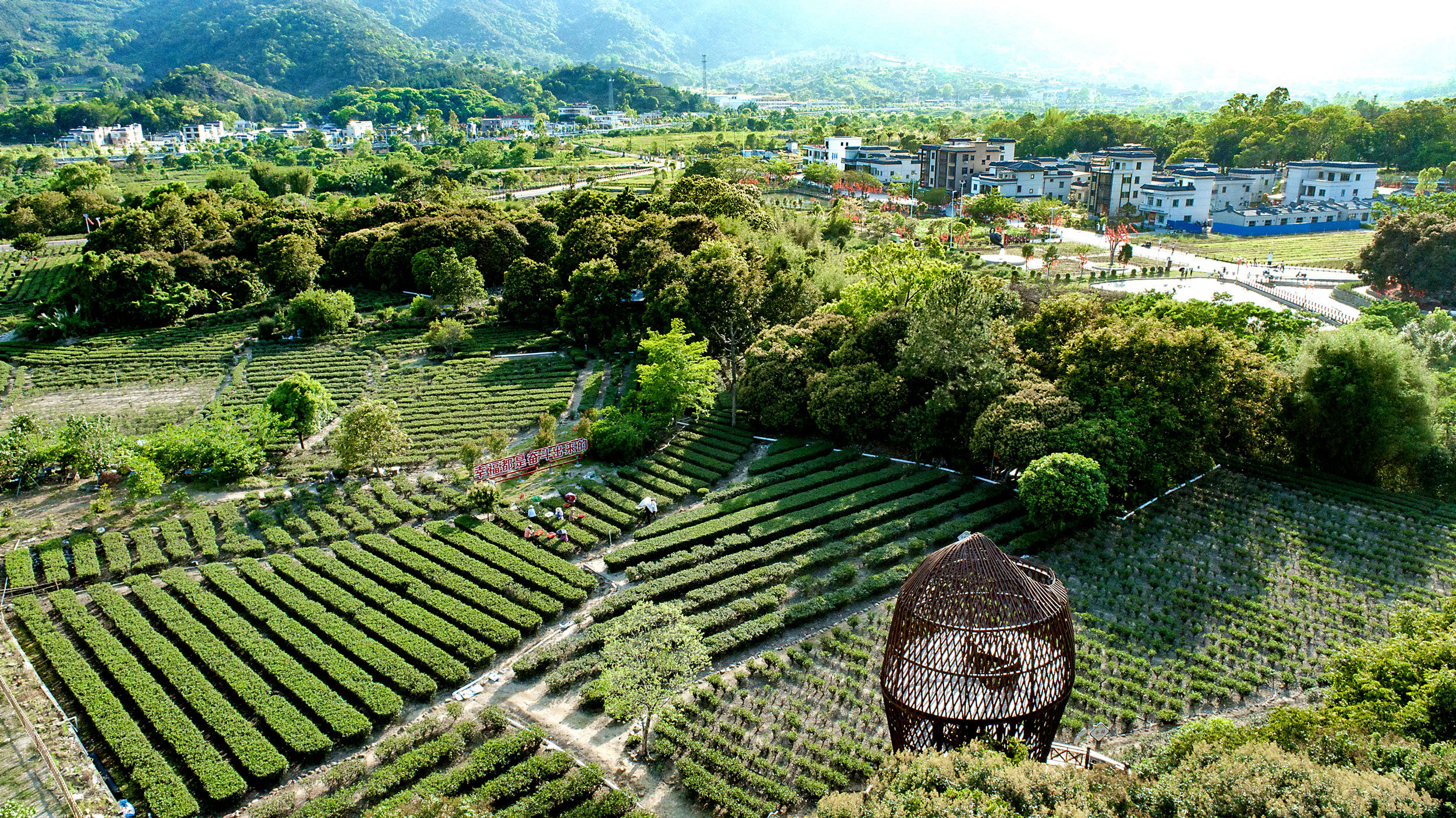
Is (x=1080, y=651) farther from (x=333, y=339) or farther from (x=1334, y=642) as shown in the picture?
(x=333, y=339)

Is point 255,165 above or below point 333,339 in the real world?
above

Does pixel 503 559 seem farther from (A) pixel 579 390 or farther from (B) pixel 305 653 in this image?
(A) pixel 579 390

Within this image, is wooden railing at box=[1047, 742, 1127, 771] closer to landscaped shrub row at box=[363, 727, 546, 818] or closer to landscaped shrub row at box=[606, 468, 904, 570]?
landscaped shrub row at box=[363, 727, 546, 818]

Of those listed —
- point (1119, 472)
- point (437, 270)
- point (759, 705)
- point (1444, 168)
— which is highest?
point (1444, 168)

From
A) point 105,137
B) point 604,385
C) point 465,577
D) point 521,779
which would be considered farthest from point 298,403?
point 105,137

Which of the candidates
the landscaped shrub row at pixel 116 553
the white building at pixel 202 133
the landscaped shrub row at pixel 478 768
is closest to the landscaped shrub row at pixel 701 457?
the landscaped shrub row at pixel 478 768

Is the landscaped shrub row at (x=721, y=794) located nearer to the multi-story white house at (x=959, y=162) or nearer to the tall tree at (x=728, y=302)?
the tall tree at (x=728, y=302)

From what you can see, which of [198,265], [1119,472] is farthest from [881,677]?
[198,265]
